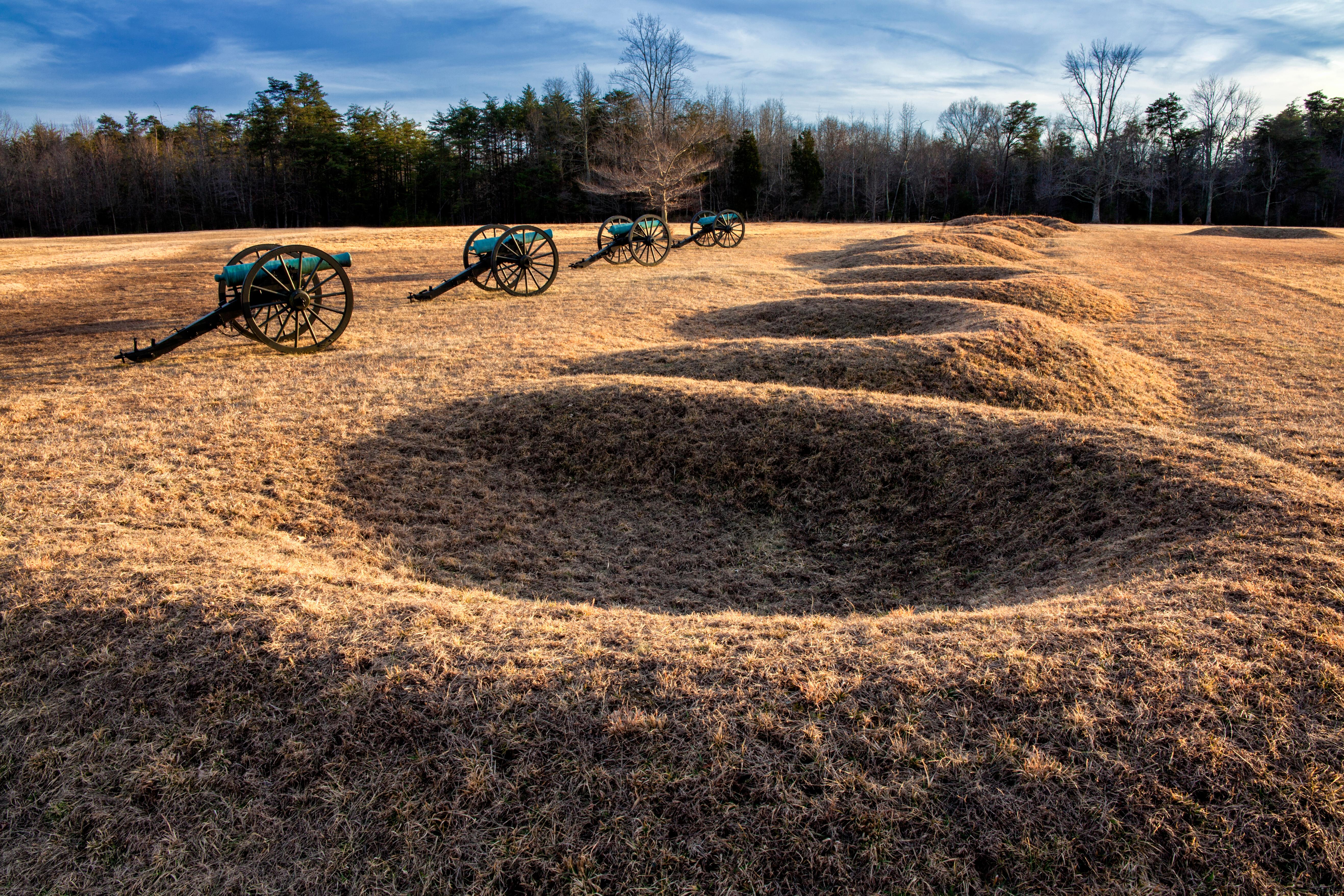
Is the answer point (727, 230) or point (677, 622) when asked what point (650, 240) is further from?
point (677, 622)

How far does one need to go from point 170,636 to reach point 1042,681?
3.66 metres

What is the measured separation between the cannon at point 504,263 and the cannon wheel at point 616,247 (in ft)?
14.3

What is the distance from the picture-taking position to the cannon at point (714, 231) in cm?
2592

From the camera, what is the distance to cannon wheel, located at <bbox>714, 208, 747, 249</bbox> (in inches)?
1037

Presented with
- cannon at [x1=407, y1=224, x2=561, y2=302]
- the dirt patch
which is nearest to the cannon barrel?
cannon at [x1=407, y1=224, x2=561, y2=302]

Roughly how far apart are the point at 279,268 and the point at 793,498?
737 cm

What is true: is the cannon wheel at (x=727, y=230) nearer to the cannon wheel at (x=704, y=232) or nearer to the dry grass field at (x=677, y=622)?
the cannon wheel at (x=704, y=232)

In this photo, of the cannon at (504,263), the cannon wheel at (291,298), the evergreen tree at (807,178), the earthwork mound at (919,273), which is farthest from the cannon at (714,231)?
the evergreen tree at (807,178)

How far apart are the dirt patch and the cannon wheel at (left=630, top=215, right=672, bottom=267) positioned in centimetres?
727

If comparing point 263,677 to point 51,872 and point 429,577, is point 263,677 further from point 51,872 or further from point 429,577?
point 429,577

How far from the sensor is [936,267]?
55.5 ft

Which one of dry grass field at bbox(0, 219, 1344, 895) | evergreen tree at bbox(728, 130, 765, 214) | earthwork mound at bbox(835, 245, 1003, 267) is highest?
evergreen tree at bbox(728, 130, 765, 214)

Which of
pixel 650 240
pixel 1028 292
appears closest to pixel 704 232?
pixel 650 240

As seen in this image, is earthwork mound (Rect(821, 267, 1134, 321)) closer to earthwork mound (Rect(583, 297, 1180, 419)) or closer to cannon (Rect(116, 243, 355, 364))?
earthwork mound (Rect(583, 297, 1180, 419))
